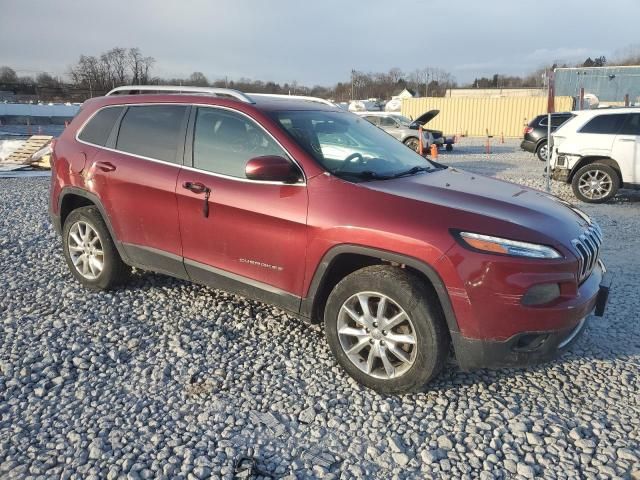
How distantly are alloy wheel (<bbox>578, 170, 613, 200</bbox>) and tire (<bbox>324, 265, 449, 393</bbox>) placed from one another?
7.61m

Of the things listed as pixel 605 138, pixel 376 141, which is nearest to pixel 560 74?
pixel 605 138

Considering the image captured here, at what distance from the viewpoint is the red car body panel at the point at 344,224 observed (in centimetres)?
279

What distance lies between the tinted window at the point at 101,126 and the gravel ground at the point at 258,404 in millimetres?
1422

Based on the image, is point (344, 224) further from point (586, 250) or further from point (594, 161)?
point (594, 161)

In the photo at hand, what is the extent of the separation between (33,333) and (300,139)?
2515mm

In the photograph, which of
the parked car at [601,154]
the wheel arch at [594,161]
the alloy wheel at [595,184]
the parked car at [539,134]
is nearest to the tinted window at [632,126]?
the parked car at [601,154]

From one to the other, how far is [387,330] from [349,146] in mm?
1472

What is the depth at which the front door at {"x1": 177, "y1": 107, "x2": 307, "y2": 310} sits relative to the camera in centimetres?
334

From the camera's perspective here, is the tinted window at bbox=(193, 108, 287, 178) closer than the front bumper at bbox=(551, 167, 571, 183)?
Yes

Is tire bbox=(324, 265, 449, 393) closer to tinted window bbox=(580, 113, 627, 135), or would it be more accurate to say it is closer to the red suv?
the red suv

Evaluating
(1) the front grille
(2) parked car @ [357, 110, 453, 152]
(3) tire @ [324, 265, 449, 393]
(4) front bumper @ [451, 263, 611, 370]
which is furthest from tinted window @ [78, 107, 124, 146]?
(2) parked car @ [357, 110, 453, 152]

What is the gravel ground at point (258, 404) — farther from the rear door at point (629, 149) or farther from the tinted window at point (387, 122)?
the tinted window at point (387, 122)

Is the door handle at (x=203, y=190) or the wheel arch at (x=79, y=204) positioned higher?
the door handle at (x=203, y=190)

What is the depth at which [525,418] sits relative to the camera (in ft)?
9.69
